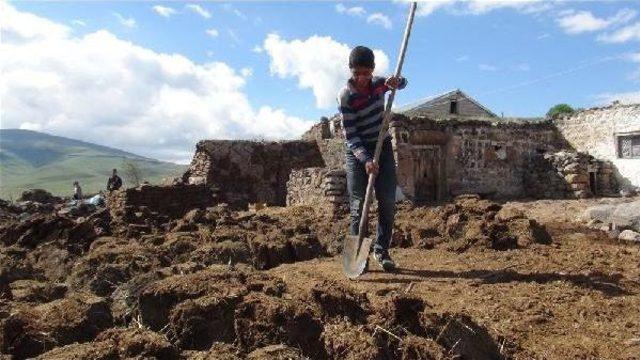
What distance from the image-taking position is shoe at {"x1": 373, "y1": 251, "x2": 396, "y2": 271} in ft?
14.2

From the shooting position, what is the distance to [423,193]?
1521 centimetres

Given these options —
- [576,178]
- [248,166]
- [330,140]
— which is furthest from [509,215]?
[248,166]

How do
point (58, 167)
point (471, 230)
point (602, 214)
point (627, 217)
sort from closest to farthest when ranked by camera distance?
point (471, 230) → point (627, 217) → point (602, 214) → point (58, 167)

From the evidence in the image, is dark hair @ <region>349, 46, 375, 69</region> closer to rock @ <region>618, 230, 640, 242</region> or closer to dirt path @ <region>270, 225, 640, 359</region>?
dirt path @ <region>270, 225, 640, 359</region>

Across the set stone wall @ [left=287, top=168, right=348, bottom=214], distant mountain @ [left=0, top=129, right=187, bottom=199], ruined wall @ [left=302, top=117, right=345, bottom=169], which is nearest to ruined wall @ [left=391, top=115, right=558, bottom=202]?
ruined wall @ [left=302, top=117, right=345, bottom=169]

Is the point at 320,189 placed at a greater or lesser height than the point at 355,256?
greater

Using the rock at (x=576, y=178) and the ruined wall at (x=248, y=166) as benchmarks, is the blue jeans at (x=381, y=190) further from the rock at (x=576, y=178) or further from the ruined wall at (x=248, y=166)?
the rock at (x=576, y=178)

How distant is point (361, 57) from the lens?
445cm

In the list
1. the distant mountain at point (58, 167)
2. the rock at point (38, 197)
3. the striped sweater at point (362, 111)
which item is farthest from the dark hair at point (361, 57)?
the distant mountain at point (58, 167)

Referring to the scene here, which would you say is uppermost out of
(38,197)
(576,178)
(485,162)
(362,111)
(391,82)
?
(391,82)

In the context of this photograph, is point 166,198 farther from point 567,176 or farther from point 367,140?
point 567,176

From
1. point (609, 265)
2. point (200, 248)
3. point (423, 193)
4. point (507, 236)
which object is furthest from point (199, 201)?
point (609, 265)

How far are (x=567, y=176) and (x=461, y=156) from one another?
294 cm

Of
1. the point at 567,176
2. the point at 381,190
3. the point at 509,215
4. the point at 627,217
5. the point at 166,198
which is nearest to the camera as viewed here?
the point at 381,190
